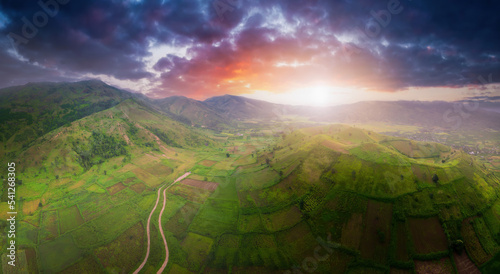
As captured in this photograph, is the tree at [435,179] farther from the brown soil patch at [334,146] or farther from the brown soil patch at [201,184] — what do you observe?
the brown soil patch at [201,184]

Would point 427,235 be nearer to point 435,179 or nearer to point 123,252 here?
point 435,179

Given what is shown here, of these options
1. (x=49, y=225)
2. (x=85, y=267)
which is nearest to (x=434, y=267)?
(x=85, y=267)

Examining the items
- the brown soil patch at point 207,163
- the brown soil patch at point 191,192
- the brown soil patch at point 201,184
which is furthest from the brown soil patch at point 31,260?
the brown soil patch at point 207,163

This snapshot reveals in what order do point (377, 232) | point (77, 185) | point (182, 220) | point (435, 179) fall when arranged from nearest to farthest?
point (377, 232) → point (435, 179) → point (182, 220) → point (77, 185)

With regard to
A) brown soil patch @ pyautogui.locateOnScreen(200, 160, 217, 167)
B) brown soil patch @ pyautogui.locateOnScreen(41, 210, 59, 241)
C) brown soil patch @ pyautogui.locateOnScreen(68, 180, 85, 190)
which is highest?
brown soil patch @ pyautogui.locateOnScreen(200, 160, 217, 167)

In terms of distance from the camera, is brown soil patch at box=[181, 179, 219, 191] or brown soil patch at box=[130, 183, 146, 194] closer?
brown soil patch at box=[130, 183, 146, 194]

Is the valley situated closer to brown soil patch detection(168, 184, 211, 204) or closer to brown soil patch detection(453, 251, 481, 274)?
brown soil patch detection(453, 251, 481, 274)

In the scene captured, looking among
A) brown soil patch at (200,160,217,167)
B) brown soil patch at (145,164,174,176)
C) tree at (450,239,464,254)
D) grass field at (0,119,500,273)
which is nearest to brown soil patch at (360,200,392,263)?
grass field at (0,119,500,273)
